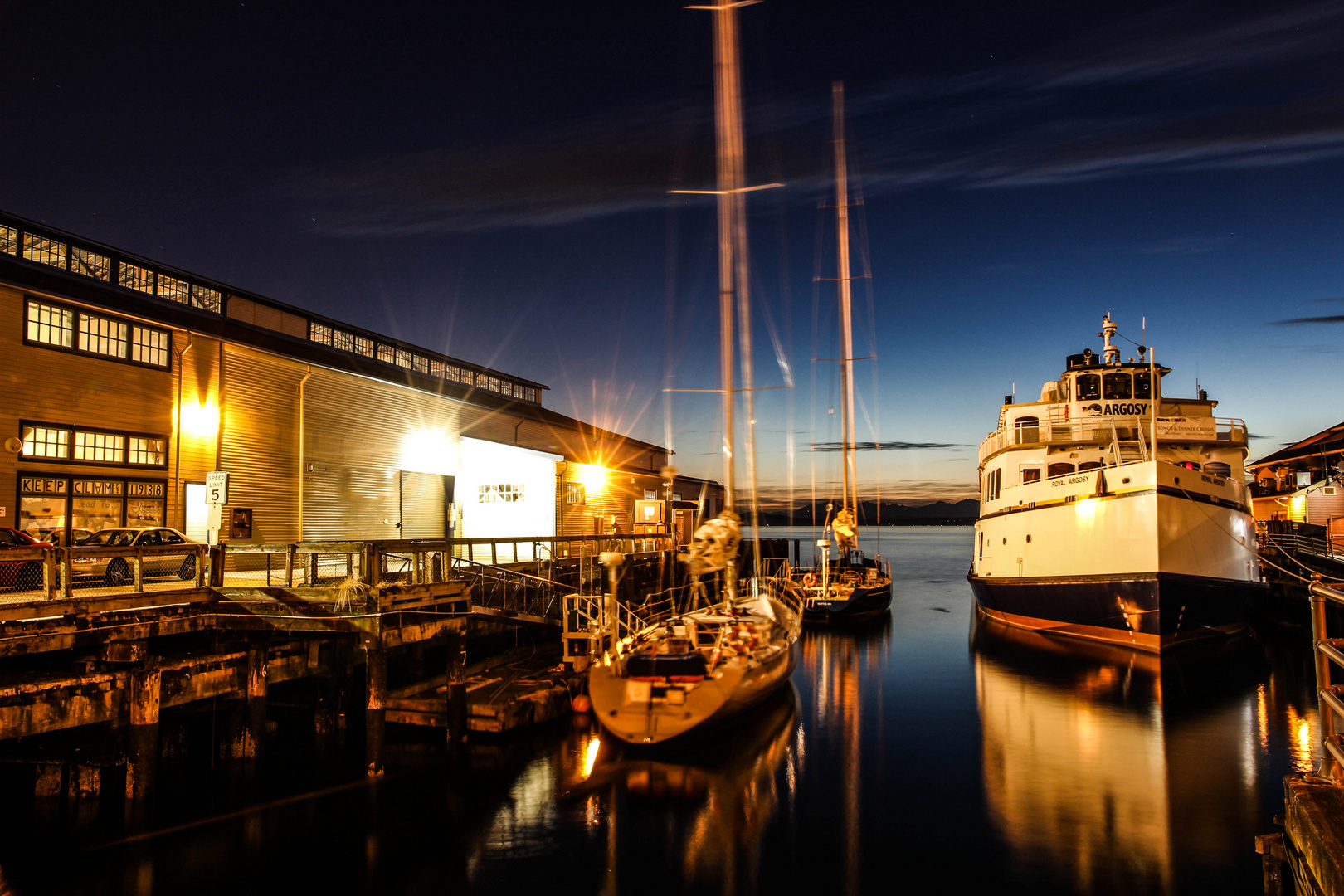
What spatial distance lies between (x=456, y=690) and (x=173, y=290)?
58.0 feet

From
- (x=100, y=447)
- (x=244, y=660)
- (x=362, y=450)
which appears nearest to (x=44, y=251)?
(x=100, y=447)

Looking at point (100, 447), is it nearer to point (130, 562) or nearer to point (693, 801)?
point (130, 562)

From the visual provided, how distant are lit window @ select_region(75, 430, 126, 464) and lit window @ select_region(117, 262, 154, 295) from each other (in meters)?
7.84

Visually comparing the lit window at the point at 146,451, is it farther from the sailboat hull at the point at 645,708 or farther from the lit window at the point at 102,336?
the sailboat hull at the point at 645,708

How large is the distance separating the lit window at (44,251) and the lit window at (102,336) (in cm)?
528

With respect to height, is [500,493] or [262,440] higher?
[262,440]

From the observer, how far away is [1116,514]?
79.0 feet

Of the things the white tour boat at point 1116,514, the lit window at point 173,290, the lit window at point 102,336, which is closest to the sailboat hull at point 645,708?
the lit window at point 102,336

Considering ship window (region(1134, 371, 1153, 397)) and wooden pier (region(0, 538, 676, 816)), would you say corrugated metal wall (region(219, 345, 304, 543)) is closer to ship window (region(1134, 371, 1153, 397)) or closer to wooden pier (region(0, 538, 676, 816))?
wooden pier (region(0, 538, 676, 816))

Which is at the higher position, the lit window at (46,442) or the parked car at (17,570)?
the lit window at (46,442)

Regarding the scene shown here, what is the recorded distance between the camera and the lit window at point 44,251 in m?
20.4

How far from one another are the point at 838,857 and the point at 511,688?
857 cm

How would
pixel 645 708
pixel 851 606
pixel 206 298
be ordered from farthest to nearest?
pixel 851 606, pixel 206 298, pixel 645 708

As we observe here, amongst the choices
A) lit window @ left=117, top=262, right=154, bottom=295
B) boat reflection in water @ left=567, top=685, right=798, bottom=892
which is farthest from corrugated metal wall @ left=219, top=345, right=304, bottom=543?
boat reflection in water @ left=567, top=685, right=798, bottom=892
